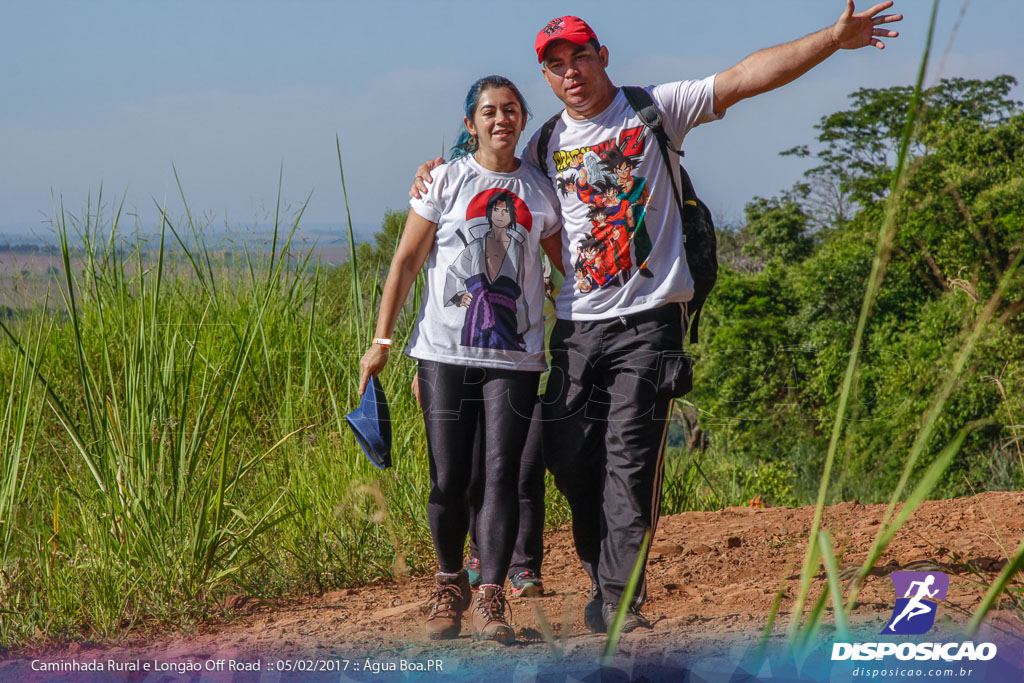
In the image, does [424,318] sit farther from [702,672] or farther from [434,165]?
[702,672]

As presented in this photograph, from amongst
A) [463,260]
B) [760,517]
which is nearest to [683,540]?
[760,517]

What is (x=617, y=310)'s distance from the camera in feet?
8.57

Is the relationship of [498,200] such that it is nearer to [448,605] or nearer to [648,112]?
[648,112]

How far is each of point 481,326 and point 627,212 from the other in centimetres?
54

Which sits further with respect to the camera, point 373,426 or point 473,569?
point 473,569

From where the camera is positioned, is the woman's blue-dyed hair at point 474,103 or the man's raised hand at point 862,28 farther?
the woman's blue-dyed hair at point 474,103

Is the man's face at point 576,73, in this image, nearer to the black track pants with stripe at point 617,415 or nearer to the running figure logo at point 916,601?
the black track pants with stripe at point 617,415

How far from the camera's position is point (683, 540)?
374 centimetres

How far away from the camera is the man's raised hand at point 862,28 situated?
235 cm

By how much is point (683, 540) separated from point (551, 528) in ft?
2.10

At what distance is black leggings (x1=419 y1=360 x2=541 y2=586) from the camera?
260 centimetres

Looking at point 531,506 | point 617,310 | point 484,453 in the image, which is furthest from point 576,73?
Result: point 531,506

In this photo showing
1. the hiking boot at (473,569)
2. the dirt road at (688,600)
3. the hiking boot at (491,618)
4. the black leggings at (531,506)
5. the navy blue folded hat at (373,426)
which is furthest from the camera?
the hiking boot at (473,569)

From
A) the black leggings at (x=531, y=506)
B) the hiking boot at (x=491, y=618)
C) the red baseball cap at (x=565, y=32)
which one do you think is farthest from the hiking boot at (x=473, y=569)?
the red baseball cap at (x=565, y=32)
